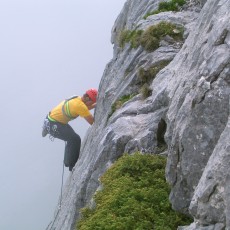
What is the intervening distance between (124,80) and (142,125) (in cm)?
436

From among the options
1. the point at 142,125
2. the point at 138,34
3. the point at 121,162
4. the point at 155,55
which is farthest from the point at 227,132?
the point at 138,34

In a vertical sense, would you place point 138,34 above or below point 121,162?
above

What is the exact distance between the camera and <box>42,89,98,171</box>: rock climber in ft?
62.1

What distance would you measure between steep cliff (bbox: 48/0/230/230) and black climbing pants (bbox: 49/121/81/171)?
2261mm

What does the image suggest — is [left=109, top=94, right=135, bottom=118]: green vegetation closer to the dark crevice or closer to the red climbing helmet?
the dark crevice

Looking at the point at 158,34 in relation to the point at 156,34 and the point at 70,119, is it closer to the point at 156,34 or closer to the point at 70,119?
the point at 156,34

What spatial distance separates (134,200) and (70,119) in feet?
33.4

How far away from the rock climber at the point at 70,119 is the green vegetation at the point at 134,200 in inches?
283

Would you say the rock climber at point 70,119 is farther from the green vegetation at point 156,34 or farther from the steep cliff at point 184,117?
the green vegetation at point 156,34

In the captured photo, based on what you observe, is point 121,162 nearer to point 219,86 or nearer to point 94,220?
point 94,220

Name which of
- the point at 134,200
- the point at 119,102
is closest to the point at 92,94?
the point at 119,102

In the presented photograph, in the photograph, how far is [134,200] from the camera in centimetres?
1028

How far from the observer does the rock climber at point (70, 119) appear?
18.9 meters

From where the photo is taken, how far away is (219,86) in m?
8.44
